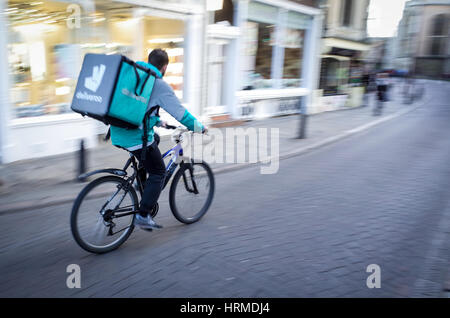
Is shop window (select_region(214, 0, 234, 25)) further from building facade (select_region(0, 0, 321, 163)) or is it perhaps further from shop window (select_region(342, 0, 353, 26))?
shop window (select_region(342, 0, 353, 26))

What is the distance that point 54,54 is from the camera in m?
7.59

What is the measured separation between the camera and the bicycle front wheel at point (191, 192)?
4367mm

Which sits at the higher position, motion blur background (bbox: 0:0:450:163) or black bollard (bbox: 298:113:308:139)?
motion blur background (bbox: 0:0:450:163)

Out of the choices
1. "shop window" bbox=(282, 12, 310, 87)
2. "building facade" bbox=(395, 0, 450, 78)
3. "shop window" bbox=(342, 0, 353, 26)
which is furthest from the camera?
"building facade" bbox=(395, 0, 450, 78)

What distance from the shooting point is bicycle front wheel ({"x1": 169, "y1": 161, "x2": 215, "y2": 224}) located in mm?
4367

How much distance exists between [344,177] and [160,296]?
16.0ft

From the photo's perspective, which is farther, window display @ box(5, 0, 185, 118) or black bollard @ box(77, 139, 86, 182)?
window display @ box(5, 0, 185, 118)

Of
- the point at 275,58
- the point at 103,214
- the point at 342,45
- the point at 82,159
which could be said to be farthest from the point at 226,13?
the point at 103,214

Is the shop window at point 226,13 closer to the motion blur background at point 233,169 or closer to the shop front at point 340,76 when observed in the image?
the motion blur background at point 233,169

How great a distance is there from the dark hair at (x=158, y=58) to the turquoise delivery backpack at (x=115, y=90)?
0.29 metres

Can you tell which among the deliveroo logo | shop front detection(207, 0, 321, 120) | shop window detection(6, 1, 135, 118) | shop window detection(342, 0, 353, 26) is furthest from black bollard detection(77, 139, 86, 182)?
shop window detection(342, 0, 353, 26)

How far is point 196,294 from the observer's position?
3156 millimetres

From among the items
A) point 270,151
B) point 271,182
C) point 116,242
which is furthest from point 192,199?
point 270,151

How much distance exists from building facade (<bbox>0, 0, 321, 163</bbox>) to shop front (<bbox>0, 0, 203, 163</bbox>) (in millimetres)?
18
